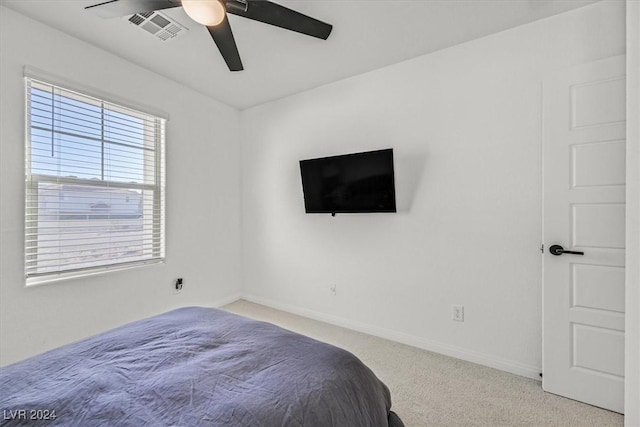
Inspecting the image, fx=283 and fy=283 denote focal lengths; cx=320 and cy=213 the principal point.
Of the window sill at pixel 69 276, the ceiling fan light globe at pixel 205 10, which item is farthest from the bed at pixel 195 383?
the ceiling fan light globe at pixel 205 10

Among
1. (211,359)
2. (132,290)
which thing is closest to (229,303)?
(132,290)

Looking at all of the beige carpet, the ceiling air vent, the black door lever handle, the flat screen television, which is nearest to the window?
the ceiling air vent

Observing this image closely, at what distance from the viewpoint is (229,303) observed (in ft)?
12.1

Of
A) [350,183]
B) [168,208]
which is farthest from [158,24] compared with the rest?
[350,183]

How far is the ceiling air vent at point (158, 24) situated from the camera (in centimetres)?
203

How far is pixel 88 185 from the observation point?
94.7 inches

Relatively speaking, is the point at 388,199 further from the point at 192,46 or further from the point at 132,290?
the point at 132,290

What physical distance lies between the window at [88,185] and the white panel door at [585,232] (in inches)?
135

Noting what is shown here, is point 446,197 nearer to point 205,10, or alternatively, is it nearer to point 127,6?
point 205,10

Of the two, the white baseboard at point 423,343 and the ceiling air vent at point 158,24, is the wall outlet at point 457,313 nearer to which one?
the white baseboard at point 423,343

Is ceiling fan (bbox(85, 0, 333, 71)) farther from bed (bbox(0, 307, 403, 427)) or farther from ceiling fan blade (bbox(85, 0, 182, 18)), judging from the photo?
bed (bbox(0, 307, 403, 427))

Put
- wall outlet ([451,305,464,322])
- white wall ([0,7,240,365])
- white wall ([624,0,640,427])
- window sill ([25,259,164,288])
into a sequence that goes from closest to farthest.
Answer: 1. white wall ([624,0,640,427])
2. white wall ([0,7,240,365])
3. window sill ([25,259,164,288])
4. wall outlet ([451,305,464,322])

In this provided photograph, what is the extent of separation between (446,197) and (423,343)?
1.32 metres

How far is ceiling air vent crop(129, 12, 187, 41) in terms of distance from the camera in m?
2.03
